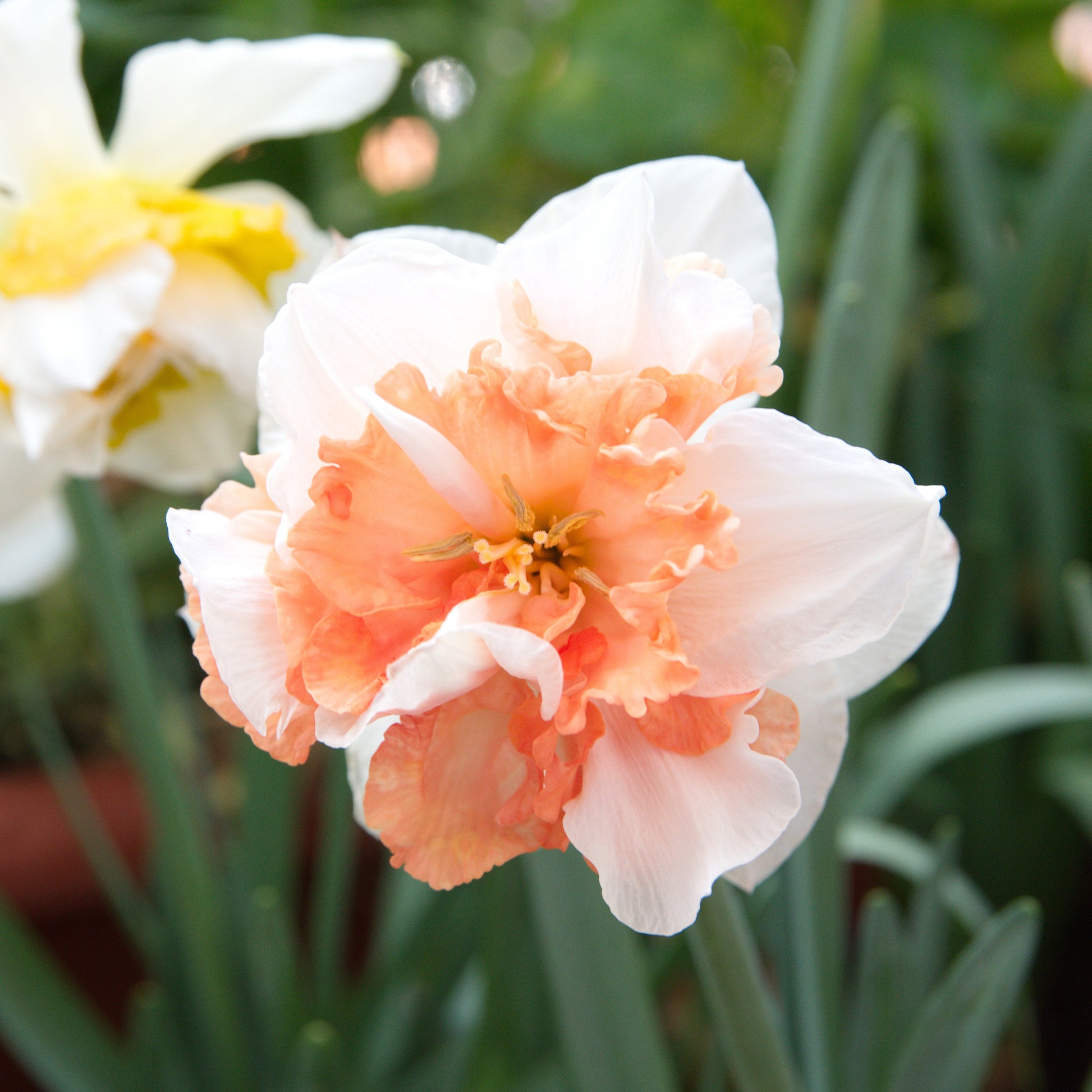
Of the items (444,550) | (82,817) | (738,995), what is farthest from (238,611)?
(82,817)

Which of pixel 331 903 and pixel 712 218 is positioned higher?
pixel 712 218

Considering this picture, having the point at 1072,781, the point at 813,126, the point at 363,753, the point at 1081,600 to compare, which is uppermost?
the point at 813,126

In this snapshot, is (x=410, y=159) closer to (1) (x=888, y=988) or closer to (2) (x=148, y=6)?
(2) (x=148, y=6)

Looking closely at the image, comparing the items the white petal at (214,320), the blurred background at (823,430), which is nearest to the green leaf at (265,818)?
the blurred background at (823,430)

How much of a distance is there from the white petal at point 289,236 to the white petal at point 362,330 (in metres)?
0.16

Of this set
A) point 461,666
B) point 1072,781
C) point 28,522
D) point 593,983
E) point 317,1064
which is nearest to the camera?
point 461,666

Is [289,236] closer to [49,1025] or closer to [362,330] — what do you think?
[362,330]

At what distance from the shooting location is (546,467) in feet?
0.85

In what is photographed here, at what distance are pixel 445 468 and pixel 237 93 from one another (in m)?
0.27

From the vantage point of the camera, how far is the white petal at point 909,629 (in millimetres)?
287

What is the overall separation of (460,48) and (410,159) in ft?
0.55

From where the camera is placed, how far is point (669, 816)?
0.25m

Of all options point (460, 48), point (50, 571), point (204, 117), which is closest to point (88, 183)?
point (204, 117)

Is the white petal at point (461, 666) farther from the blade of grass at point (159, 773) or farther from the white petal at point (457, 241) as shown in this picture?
the blade of grass at point (159, 773)
